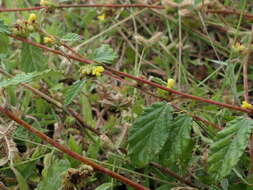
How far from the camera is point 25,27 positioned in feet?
4.47

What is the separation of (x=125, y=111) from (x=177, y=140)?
0.40 metres

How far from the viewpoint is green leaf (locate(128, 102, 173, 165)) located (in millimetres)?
1180

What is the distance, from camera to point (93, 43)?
2.10 meters

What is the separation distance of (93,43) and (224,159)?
3.84 feet

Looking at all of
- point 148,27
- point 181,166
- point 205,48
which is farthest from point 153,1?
point 181,166

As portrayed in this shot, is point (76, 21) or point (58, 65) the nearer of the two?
point (58, 65)

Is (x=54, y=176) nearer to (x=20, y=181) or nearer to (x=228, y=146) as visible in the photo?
(x=20, y=181)

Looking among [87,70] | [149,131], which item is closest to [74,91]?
[87,70]

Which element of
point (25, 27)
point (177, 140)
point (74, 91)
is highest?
point (25, 27)

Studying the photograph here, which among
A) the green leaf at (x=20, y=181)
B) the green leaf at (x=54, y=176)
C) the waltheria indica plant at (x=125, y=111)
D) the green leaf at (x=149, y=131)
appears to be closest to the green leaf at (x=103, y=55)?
the waltheria indica plant at (x=125, y=111)

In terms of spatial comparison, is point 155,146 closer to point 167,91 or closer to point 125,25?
point 167,91

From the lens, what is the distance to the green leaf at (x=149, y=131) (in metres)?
1.18

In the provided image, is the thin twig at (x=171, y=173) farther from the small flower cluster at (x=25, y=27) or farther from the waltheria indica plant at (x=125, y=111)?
the small flower cluster at (x=25, y=27)

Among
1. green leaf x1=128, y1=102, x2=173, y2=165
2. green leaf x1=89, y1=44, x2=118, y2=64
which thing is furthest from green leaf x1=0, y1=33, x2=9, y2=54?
green leaf x1=128, y1=102, x2=173, y2=165
